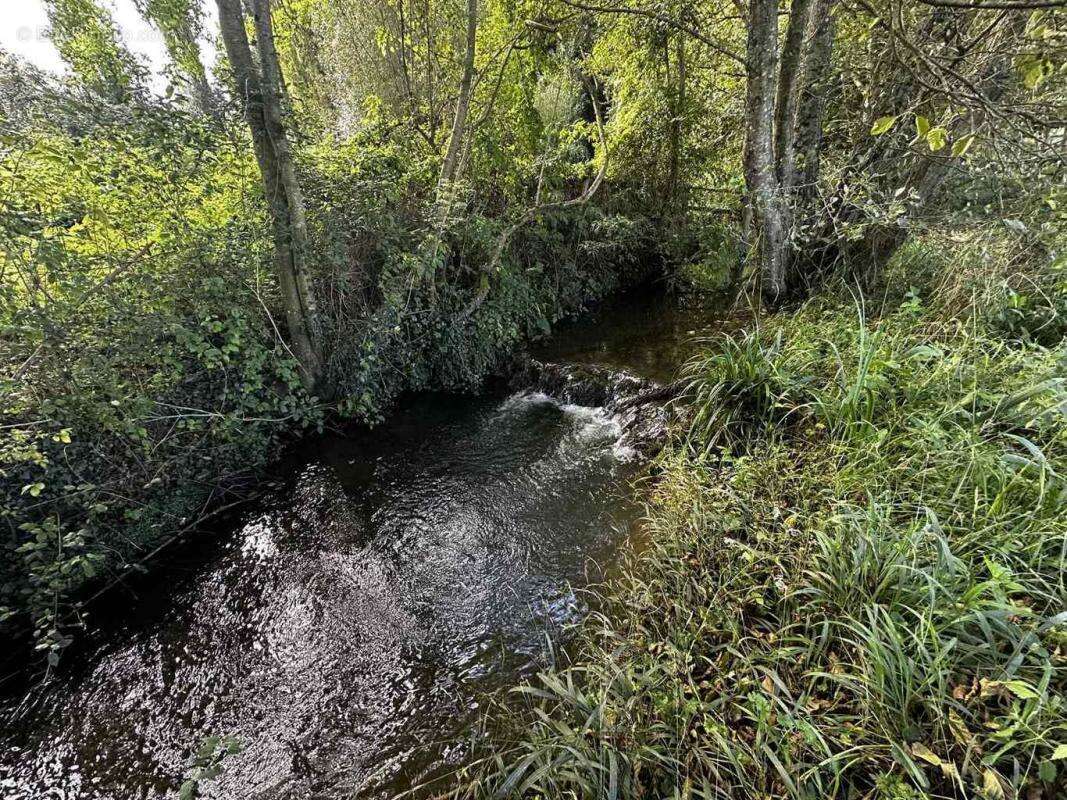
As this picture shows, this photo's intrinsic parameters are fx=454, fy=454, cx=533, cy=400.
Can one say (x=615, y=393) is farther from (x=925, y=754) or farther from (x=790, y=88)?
(x=925, y=754)

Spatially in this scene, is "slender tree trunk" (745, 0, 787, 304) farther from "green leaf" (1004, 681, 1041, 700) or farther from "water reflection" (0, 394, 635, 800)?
"green leaf" (1004, 681, 1041, 700)

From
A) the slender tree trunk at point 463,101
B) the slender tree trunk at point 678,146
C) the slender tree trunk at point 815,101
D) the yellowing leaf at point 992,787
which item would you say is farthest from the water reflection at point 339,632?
the slender tree trunk at point 678,146

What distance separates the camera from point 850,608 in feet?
7.06

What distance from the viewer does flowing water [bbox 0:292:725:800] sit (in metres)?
2.55

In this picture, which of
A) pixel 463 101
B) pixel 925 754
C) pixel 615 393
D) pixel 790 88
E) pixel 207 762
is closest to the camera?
pixel 925 754

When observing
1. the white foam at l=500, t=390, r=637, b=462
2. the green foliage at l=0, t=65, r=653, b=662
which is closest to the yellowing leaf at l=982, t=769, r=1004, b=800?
the white foam at l=500, t=390, r=637, b=462

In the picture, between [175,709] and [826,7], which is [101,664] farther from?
[826,7]

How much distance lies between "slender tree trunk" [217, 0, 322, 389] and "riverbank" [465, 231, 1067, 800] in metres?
4.37

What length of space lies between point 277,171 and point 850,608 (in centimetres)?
598

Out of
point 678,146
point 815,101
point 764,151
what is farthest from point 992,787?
point 678,146

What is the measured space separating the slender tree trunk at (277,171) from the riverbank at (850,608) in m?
4.37

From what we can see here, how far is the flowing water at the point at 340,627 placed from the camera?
2.55 metres

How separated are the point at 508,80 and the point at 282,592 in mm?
8082

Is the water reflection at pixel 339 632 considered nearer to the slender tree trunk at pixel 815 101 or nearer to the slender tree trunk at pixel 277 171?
the slender tree trunk at pixel 277 171
